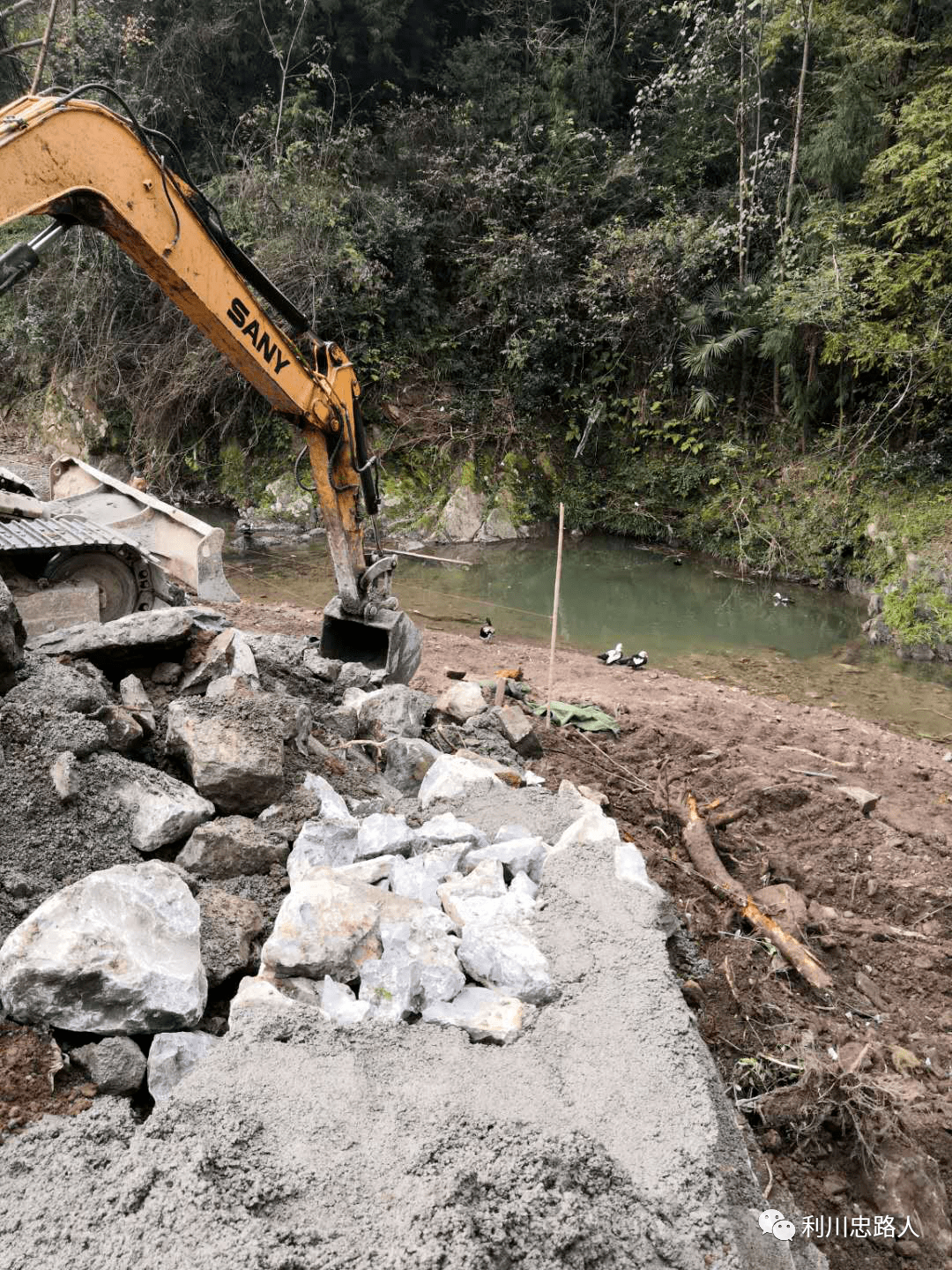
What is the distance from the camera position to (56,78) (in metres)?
15.2

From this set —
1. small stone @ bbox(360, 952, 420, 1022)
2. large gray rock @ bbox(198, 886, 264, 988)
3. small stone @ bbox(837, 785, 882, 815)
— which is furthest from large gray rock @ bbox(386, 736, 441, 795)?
small stone @ bbox(837, 785, 882, 815)

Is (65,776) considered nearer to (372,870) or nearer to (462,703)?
(372,870)

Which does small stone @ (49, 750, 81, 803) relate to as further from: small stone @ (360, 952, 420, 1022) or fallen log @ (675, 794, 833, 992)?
fallen log @ (675, 794, 833, 992)

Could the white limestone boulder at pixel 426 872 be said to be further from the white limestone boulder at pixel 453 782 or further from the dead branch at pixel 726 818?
the dead branch at pixel 726 818

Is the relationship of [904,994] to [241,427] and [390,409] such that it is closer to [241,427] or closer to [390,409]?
[390,409]

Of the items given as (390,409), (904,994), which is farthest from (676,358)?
(904,994)

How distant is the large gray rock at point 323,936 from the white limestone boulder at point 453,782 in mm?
1078

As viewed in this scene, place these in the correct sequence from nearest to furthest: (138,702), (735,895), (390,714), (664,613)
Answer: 1. (138,702)
2. (735,895)
3. (390,714)
4. (664,613)

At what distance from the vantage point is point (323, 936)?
2314 millimetres

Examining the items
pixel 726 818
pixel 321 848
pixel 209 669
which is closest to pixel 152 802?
pixel 321 848

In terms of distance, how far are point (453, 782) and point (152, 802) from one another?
130 cm

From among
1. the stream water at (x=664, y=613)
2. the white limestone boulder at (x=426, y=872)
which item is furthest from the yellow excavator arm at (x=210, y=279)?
the stream water at (x=664, y=613)

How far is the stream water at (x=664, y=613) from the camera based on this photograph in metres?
8.34

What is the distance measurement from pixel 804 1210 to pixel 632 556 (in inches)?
441
